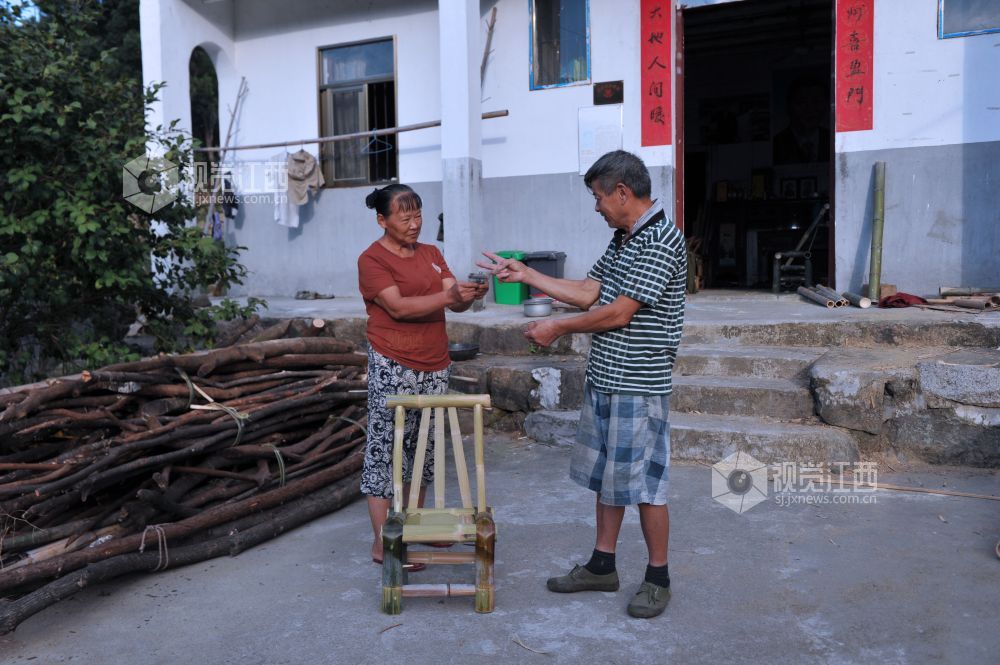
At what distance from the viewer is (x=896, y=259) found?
311 inches

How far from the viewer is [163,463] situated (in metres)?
4.02

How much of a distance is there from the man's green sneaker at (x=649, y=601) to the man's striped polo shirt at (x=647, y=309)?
2.52 ft

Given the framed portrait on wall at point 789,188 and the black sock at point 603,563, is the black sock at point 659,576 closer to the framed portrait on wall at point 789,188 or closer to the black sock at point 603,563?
the black sock at point 603,563

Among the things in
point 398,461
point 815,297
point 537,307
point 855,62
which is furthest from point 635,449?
point 855,62

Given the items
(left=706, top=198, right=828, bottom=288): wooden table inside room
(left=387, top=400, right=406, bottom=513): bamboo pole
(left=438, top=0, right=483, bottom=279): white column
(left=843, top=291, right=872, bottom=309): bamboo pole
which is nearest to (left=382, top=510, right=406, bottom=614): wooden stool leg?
(left=387, top=400, right=406, bottom=513): bamboo pole

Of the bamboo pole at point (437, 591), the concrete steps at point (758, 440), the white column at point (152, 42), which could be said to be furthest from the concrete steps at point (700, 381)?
the white column at point (152, 42)

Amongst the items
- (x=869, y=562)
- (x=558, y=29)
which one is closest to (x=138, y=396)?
(x=869, y=562)

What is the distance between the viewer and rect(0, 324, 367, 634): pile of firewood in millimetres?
3586

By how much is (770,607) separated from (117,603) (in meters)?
2.66

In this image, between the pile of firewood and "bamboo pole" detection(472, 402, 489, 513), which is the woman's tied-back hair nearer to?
"bamboo pole" detection(472, 402, 489, 513)

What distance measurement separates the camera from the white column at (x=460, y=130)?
8547 millimetres

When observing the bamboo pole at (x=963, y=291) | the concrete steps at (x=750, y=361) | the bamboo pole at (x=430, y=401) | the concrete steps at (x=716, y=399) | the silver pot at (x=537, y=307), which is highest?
the bamboo pole at (x=963, y=291)

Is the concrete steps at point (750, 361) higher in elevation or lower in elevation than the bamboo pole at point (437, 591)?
higher

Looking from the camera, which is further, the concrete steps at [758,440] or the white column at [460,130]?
the white column at [460,130]
